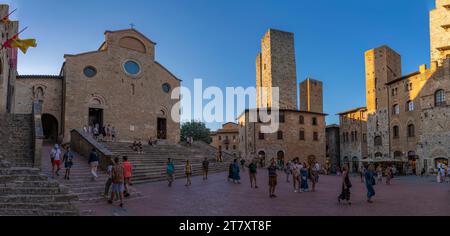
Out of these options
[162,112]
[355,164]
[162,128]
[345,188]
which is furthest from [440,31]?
[345,188]

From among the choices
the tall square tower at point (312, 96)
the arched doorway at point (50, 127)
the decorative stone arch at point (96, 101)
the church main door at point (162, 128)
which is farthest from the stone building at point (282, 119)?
the arched doorway at point (50, 127)

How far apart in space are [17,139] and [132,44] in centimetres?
1947

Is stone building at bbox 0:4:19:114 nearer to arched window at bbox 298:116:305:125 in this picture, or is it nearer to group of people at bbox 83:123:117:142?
group of people at bbox 83:123:117:142

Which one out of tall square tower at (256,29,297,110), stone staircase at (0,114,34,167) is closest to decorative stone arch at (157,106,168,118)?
tall square tower at (256,29,297,110)

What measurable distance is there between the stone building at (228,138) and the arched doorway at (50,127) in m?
43.2

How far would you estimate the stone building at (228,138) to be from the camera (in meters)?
73.0

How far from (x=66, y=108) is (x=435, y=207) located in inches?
1062

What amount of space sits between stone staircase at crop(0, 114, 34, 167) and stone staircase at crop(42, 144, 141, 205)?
0.95 meters

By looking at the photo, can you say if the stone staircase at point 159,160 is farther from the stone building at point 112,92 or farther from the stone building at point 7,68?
the stone building at point 7,68

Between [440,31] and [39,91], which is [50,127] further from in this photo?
[440,31]

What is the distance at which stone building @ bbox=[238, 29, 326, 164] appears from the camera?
42281mm

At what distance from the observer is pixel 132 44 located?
111 ft

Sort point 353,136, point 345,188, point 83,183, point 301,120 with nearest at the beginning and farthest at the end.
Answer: point 345,188 → point 83,183 → point 301,120 → point 353,136

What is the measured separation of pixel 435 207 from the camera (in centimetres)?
1127
